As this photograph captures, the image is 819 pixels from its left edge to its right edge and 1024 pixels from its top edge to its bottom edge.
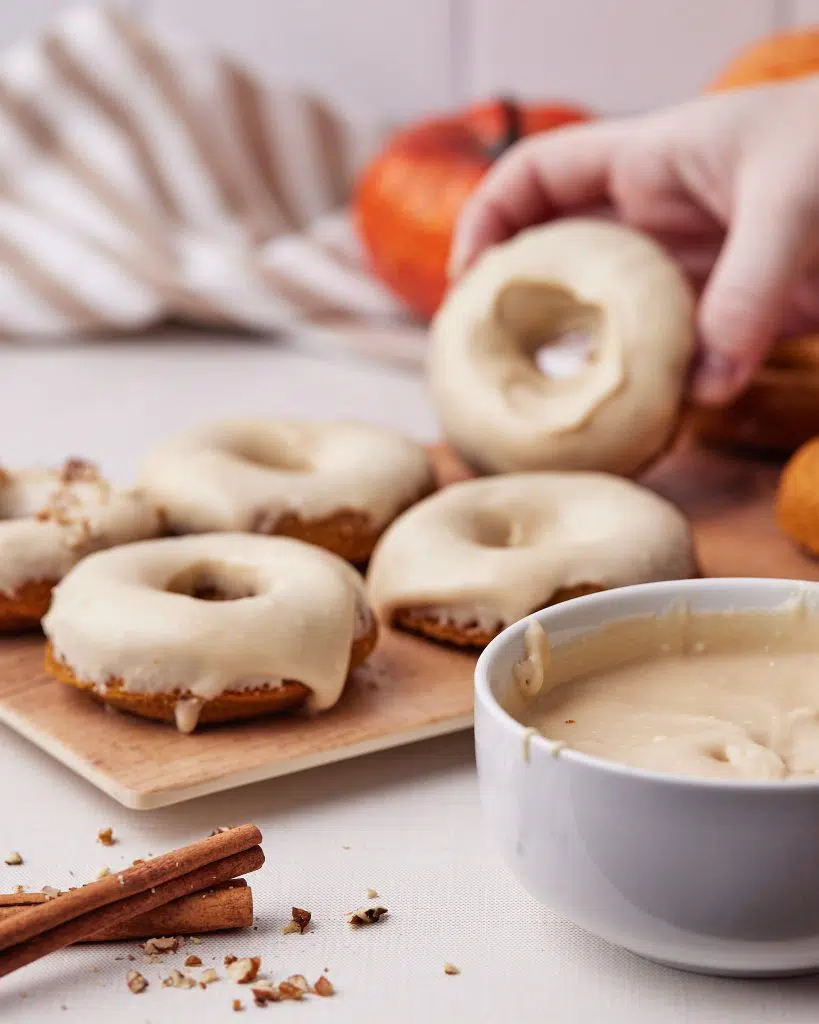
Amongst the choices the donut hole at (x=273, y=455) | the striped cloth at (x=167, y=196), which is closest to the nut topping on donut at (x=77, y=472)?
the donut hole at (x=273, y=455)

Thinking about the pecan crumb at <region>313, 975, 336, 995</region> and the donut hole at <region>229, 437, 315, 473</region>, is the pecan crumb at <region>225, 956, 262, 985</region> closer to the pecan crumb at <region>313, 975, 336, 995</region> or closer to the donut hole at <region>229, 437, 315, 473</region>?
the pecan crumb at <region>313, 975, 336, 995</region>

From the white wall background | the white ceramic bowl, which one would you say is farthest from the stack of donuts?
the white wall background

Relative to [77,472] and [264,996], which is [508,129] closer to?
[77,472]

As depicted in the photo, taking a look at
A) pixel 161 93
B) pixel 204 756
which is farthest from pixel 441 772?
pixel 161 93

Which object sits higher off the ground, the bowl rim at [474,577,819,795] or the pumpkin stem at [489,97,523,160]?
the bowl rim at [474,577,819,795]

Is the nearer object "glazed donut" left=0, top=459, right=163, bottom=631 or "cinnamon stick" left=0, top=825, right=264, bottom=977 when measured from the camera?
"cinnamon stick" left=0, top=825, right=264, bottom=977

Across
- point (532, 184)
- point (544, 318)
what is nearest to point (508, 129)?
point (532, 184)

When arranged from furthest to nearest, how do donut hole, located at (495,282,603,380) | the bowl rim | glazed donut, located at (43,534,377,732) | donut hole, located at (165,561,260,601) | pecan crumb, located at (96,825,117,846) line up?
donut hole, located at (495,282,603,380) → donut hole, located at (165,561,260,601) → glazed donut, located at (43,534,377,732) → pecan crumb, located at (96,825,117,846) → the bowl rim
